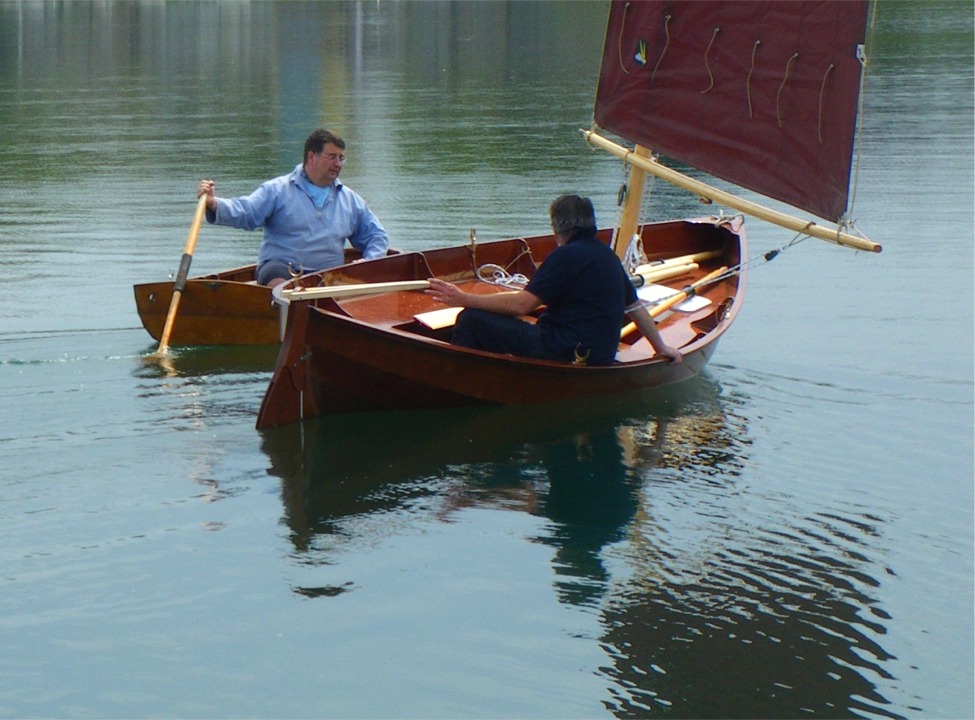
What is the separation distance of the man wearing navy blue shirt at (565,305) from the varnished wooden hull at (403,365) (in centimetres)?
12

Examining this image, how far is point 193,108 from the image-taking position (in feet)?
87.5

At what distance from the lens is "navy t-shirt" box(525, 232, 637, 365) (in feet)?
27.5

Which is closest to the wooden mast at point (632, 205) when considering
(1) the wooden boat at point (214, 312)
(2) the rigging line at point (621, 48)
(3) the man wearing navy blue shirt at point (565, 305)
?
(2) the rigging line at point (621, 48)

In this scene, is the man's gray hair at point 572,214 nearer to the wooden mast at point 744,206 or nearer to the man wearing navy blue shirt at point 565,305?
the man wearing navy blue shirt at point 565,305

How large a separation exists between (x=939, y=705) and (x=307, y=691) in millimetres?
2526

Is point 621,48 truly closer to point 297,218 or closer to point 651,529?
point 297,218

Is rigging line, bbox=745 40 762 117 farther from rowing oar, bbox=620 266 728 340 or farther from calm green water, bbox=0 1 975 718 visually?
calm green water, bbox=0 1 975 718

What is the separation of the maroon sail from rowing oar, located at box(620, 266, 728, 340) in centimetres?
100

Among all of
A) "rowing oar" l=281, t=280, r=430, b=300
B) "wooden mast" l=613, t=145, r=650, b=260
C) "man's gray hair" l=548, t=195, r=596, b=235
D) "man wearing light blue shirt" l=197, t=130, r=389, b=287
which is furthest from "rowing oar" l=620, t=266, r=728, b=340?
"man wearing light blue shirt" l=197, t=130, r=389, b=287

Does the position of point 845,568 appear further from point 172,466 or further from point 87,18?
point 87,18

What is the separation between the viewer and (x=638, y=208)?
1050cm

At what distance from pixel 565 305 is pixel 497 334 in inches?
Answer: 17.7

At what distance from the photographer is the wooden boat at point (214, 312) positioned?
1006cm

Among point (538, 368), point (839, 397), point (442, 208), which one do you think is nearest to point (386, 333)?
point (538, 368)
